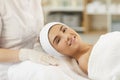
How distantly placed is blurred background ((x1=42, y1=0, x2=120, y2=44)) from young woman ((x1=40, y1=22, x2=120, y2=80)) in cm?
231

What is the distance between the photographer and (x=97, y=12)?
3.93 meters

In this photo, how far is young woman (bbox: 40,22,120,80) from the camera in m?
1.28

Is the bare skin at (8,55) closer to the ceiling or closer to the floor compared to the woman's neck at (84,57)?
closer to the ceiling

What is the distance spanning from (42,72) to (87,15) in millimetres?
2915

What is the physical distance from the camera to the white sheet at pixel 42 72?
1310 millimetres

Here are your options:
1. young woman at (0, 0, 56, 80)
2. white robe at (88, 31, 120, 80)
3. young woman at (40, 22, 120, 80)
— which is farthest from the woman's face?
white robe at (88, 31, 120, 80)

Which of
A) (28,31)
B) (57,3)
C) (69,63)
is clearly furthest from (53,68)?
(57,3)

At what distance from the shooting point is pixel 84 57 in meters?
1.50

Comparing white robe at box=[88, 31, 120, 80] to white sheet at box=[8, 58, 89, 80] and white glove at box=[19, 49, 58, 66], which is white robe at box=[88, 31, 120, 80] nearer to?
white sheet at box=[8, 58, 89, 80]

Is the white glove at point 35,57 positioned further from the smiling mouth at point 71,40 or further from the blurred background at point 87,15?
the blurred background at point 87,15

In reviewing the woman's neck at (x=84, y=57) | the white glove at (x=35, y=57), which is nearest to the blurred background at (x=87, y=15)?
the woman's neck at (x=84, y=57)

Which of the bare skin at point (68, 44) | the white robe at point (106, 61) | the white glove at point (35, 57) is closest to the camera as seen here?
the white robe at point (106, 61)

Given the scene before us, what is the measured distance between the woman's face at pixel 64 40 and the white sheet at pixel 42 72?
10 cm

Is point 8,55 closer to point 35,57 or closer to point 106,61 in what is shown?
point 35,57
